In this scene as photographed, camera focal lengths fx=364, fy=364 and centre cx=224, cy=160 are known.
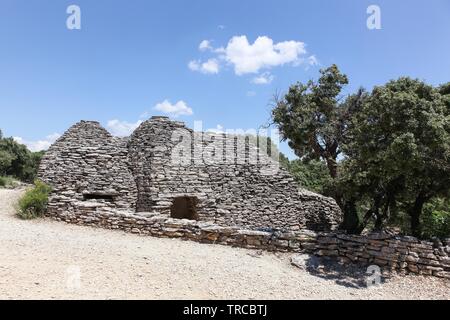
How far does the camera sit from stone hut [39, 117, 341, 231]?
42.2 feet

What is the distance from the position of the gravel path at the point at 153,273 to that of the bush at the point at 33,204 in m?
1.21

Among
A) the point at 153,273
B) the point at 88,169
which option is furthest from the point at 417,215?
the point at 88,169

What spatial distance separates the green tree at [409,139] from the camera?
7938 mm

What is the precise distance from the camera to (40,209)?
38.2 ft

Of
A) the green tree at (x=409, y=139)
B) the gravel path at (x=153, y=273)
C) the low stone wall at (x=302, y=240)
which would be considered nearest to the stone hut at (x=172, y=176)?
the low stone wall at (x=302, y=240)

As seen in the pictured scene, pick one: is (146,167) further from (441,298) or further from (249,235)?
(441,298)

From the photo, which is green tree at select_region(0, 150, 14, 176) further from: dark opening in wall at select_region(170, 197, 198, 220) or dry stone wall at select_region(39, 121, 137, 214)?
dark opening in wall at select_region(170, 197, 198, 220)

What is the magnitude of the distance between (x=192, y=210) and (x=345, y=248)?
20.4ft

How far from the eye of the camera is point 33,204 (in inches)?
456

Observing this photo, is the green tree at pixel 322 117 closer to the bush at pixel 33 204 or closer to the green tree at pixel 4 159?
the bush at pixel 33 204

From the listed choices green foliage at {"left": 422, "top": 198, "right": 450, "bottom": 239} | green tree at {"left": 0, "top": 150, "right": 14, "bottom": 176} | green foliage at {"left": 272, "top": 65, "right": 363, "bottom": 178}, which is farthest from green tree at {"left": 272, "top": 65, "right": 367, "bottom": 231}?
green tree at {"left": 0, "top": 150, "right": 14, "bottom": 176}

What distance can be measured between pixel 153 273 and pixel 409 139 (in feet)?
19.7

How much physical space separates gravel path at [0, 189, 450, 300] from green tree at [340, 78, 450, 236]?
102 inches
